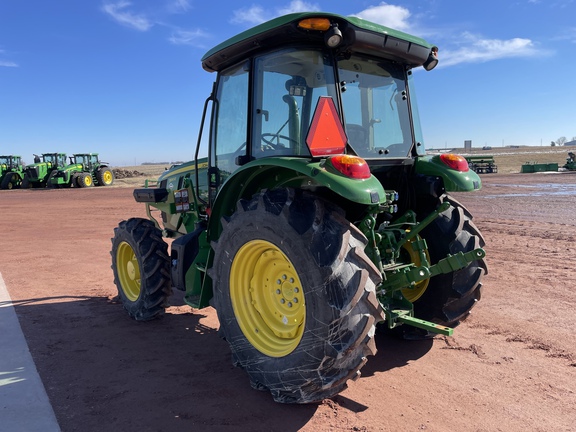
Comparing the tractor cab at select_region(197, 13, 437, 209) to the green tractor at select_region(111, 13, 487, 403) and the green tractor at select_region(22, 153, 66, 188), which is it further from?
the green tractor at select_region(22, 153, 66, 188)

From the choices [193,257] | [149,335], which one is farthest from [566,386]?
[149,335]

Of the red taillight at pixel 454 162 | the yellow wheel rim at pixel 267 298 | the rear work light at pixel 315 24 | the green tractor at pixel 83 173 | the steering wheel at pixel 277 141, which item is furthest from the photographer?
the green tractor at pixel 83 173

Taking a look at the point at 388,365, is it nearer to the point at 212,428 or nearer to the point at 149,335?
the point at 212,428

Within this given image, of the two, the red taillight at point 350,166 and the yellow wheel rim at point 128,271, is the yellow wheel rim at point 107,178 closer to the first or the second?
the yellow wheel rim at point 128,271

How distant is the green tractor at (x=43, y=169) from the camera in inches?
1268

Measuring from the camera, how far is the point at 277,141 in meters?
3.64

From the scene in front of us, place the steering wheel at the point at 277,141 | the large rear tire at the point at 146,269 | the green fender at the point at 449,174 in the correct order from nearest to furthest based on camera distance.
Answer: the steering wheel at the point at 277,141 < the green fender at the point at 449,174 < the large rear tire at the point at 146,269

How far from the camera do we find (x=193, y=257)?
4434 millimetres

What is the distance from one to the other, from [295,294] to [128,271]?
2.76 metres

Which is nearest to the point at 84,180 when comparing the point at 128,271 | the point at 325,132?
the point at 128,271

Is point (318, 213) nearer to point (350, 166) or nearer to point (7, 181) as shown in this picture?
point (350, 166)

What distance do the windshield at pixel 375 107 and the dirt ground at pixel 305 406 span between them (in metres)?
1.80

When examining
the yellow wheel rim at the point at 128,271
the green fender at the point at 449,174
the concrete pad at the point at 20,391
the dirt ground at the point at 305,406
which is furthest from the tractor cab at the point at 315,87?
the concrete pad at the point at 20,391

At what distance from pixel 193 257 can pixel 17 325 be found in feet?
7.07
